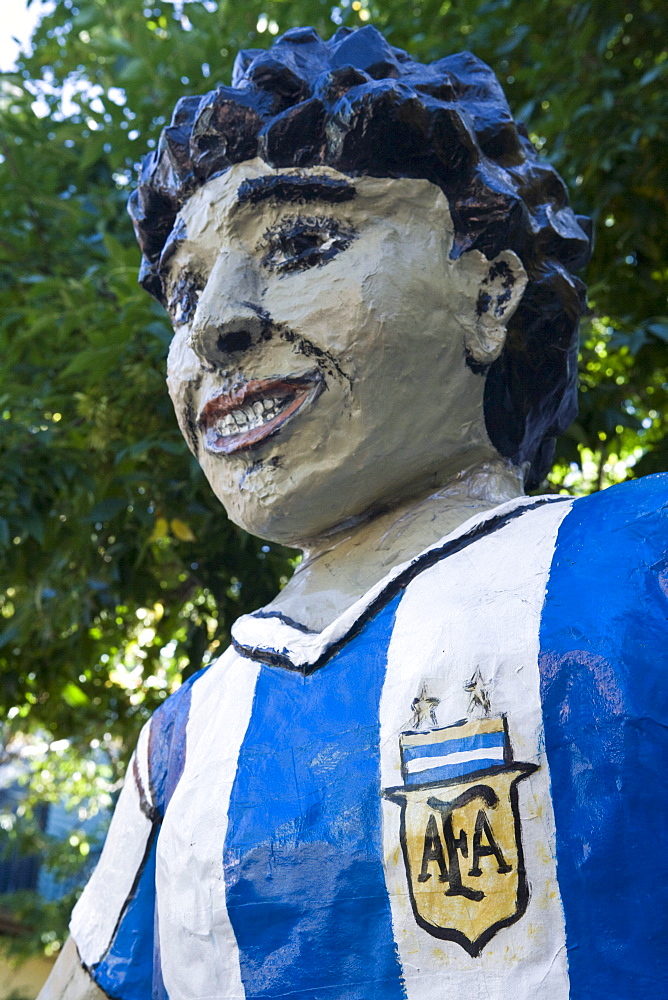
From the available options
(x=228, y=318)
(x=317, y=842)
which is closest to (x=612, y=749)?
(x=317, y=842)

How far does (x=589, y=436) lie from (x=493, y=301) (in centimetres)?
172

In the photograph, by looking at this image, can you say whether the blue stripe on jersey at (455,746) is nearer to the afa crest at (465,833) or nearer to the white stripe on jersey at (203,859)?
the afa crest at (465,833)

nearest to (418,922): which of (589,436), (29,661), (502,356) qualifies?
(502,356)

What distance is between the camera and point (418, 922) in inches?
55.9

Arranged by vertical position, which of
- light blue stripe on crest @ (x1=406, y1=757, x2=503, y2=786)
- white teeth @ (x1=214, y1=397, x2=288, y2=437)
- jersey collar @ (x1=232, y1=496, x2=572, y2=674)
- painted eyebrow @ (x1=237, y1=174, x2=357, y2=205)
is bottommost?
light blue stripe on crest @ (x1=406, y1=757, x2=503, y2=786)

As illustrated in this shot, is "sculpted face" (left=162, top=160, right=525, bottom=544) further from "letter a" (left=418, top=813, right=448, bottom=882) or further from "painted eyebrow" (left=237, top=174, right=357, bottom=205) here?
"letter a" (left=418, top=813, right=448, bottom=882)

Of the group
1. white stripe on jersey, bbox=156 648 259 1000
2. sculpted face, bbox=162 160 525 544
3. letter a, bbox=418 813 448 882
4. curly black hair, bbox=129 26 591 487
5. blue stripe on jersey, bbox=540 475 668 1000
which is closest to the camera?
blue stripe on jersey, bbox=540 475 668 1000

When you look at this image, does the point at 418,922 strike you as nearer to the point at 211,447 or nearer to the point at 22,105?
the point at 211,447

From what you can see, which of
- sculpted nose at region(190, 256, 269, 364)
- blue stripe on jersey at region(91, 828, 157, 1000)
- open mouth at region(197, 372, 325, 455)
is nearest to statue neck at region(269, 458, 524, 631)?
open mouth at region(197, 372, 325, 455)

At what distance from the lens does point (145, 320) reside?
324cm

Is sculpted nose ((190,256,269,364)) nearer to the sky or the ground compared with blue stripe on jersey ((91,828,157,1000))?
nearer to the sky

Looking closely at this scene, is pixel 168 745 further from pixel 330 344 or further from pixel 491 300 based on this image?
pixel 491 300

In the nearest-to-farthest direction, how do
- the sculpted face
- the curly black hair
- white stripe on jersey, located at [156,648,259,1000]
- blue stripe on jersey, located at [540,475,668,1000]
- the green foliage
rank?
blue stripe on jersey, located at [540,475,668,1000]
white stripe on jersey, located at [156,648,259,1000]
the sculpted face
the curly black hair
the green foliage

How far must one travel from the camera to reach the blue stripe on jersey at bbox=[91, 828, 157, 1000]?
1868mm
